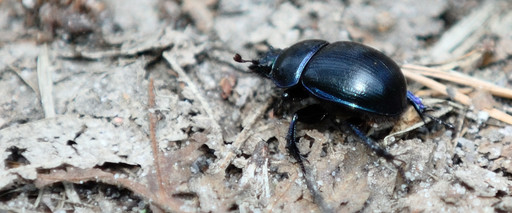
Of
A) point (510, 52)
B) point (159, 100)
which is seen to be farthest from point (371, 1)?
point (159, 100)

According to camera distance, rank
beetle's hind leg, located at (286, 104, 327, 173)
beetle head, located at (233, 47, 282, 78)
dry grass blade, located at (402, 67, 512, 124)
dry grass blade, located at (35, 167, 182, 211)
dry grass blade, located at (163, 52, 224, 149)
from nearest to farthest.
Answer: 1. dry grass blade, located at (35, 167, 182, 211)
2. beetle's hind leg, located at (286, 104, 327, 173)
3. dry grass blade, located at (163, 52, 224, 149)
4. dry grass blade, located at (402, 67, 512, 124)
5. beetle head, located at (233, 47, 282, 78)

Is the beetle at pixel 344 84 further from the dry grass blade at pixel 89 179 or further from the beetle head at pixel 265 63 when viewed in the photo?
the dry grass blade at pixel 89 179

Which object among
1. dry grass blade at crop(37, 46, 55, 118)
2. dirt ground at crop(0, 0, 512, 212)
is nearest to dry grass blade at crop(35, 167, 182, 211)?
dirt ground at crop(0, 0, 512, 212)

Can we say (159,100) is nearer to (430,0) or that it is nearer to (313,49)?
(313,49)

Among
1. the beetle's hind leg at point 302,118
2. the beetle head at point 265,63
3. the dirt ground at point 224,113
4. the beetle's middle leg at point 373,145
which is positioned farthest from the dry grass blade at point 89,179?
the beetle's middle leg at point 373,145

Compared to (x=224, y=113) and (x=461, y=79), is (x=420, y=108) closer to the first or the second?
(x=461, y=79)

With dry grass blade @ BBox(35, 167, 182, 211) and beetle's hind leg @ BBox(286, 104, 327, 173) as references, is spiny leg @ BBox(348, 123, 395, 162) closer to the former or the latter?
beetle's hind leg @ BBox(286, 104, 327, 173)
